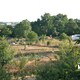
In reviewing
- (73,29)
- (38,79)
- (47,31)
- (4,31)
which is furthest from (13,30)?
(38,79)

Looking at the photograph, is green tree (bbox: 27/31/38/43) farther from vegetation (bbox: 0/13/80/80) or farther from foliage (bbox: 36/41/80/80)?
foliage (bbox: 36/41/80/80)

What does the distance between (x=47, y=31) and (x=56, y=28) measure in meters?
2.18

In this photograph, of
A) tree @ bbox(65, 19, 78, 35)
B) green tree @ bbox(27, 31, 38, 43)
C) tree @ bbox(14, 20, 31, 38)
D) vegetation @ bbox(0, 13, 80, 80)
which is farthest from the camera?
tree @ bbox(65, 19, 78, 35)

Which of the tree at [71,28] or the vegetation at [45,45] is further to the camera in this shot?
the tree at [71,28]

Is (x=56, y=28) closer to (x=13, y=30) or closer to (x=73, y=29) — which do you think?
(x=73, y=29)

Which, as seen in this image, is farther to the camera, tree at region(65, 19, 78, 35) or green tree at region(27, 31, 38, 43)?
tree at region(65, 19, 78, 35)

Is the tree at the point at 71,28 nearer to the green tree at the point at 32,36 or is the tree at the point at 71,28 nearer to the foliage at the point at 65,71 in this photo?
the green tree at the point at 32,36

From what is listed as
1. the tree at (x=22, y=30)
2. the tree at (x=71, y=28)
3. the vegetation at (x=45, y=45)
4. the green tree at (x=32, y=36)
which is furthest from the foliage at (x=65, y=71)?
the tree at (x=71, y=28)

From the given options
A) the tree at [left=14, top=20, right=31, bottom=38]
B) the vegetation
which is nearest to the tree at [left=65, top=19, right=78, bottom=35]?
the vegetation

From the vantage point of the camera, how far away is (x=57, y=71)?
1463 cm

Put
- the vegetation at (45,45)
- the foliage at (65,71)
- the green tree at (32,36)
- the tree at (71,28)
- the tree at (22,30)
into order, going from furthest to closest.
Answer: the tree at (71,28)
the tree at (22,30)
the green tree at (32,36)
the vegetation at (45,45)
the foliage at (65,71)

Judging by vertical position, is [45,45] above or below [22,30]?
below

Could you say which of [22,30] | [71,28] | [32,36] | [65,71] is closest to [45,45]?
[32,36]

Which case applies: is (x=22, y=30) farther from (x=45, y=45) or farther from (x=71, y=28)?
(x=71, y=28)
